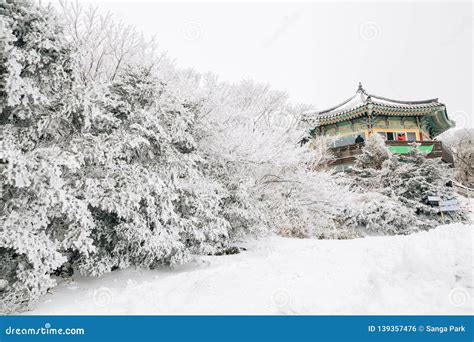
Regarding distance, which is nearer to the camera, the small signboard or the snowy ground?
the snowy ground

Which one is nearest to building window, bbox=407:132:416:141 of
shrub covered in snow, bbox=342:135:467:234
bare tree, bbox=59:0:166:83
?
shrub covered in snow, bbox=342:135:467:234

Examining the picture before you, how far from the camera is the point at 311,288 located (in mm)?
4641

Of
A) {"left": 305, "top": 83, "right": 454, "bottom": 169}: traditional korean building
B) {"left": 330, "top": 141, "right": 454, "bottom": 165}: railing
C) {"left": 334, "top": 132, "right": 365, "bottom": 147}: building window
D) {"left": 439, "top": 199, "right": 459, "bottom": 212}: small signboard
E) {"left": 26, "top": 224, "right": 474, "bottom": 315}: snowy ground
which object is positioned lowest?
{"left": 26, "top": 224, "right": 474, "bottom": 315}: snowy ground

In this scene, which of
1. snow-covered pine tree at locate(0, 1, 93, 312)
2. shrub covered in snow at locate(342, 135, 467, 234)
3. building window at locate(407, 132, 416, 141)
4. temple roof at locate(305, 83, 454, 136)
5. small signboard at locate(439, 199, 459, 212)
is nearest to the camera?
snow-covered pine tree at locate(0, 1, 93, 312)

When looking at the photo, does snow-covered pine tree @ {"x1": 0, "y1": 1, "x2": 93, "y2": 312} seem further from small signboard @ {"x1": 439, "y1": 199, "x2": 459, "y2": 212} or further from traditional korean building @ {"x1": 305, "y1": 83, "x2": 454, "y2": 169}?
traditional korean building @ {"x1": 305, "y1": 83, "x2": 454, "y2": 169}

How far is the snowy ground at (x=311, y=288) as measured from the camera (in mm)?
3959

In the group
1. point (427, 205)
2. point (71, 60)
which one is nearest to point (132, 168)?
point (71, 60)

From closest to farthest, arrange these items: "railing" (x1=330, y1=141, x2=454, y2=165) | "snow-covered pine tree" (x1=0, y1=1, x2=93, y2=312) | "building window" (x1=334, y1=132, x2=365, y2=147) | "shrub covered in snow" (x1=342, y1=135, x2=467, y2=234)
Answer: "snow-covered pine tree" (x1=0, y1=1, x2=93, y2=312), "shrub covered in snow" (x1=342, y1=135, x2=467, y2=234), "railing" (x1=330, y1=141, x2=454, y2=165), "building window" (x1=334, y1=132, x2=365, y2=147)

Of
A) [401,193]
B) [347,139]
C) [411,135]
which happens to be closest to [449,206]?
[401,193]

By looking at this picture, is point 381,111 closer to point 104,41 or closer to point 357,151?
point 357,151

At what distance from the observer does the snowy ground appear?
3959 mm

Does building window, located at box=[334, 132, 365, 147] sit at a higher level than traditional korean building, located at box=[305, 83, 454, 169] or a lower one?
lower
